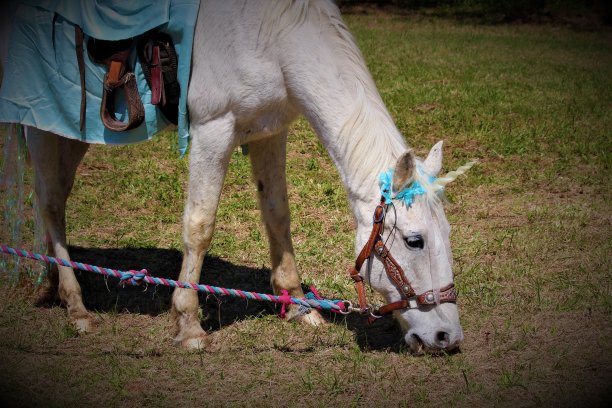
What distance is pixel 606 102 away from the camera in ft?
28.7

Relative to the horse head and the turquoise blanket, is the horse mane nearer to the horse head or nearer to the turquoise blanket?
the horse head

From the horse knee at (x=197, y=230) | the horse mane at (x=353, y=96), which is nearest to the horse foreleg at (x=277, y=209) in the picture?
the horse knee at (x=197, y=230)

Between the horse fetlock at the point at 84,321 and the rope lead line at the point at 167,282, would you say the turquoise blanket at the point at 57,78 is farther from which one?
the horse fetlock at the point at 84,321

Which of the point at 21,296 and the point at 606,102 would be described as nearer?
the point at 21,296

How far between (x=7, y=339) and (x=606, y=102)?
295 inches

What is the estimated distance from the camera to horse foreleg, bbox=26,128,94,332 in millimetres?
4211

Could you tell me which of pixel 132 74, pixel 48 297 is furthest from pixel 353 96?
pixel 48 297

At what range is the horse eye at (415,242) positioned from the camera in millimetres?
3295

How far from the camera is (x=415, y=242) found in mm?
3311

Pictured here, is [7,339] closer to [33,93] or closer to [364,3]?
[33,93]

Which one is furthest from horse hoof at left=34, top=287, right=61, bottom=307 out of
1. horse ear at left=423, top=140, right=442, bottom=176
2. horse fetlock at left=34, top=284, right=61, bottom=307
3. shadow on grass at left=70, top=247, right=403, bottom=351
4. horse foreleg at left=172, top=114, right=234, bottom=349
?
horse ear at left=423, top=140, right=442, bottom=176

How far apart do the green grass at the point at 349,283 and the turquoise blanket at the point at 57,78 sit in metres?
1.17

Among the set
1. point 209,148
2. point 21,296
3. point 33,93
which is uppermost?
point 33,93

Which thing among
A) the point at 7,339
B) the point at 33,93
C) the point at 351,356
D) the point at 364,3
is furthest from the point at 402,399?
the point at 364,3
